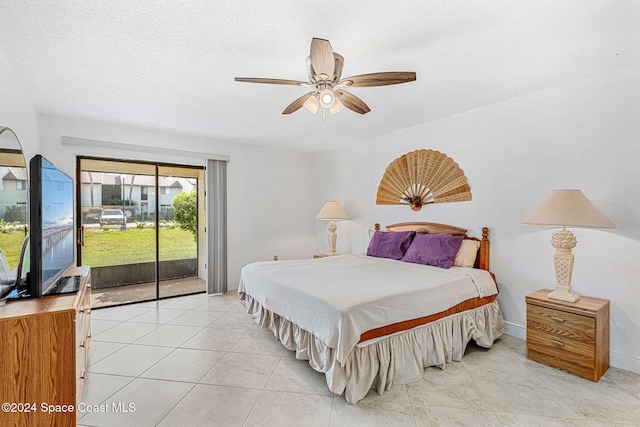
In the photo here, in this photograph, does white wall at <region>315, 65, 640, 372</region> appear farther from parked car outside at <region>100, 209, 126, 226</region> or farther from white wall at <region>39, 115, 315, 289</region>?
parked car outside at <region>100, 209, 126, 226</region>

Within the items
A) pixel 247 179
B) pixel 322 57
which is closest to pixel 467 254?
pixel 322 57

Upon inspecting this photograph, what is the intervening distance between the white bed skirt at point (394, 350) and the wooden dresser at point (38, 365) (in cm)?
145

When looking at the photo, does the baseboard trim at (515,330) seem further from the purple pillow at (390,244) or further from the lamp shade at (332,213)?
the lamp shade at (332,213)

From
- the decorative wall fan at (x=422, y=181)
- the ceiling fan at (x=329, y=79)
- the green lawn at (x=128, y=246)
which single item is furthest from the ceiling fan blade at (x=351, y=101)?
the green lawn at (x=128, y=246)

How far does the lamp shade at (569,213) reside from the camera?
7.36ft

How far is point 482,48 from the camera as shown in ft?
6.93

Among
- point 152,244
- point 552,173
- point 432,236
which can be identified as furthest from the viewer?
point 152,244

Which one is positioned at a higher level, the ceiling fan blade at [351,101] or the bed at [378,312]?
the ceiling fan blade at [351,101]

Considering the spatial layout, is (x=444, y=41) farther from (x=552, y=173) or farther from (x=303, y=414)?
(x=303, y=414)

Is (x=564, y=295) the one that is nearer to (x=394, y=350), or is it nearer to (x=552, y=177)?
(x=552, y=177)

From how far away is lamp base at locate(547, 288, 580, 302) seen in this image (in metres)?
2.41

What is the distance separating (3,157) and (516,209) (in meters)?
4.14

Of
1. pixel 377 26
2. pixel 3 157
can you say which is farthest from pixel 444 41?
pixel 3 157

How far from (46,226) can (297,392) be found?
195cm
